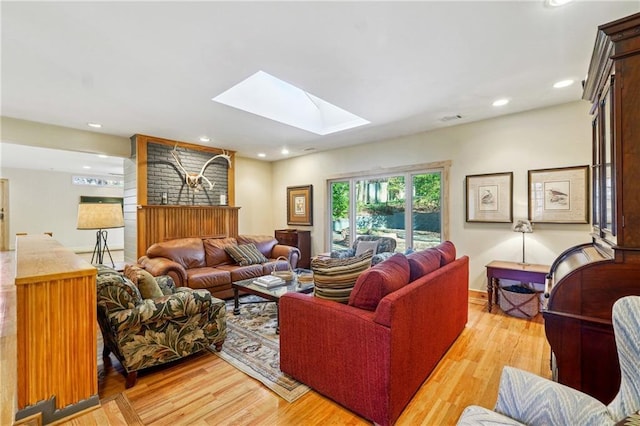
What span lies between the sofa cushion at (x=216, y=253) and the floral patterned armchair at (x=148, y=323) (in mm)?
2141

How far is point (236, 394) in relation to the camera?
6.77 ft

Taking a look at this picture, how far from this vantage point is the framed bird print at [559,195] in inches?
131

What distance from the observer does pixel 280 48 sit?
2230 millimetres

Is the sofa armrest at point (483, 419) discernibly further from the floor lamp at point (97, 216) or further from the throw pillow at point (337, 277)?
the floor lamp at point (97, 216)

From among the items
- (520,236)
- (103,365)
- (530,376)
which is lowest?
(103,365)

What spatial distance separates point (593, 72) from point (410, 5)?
47.5 inches

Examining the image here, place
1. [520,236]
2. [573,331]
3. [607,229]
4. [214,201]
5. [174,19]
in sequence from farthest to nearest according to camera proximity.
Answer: [214,201]
[520,236]
[174,19]
[607,229]
[573,331]

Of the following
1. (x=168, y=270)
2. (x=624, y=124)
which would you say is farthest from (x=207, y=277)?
(x=624, y=124)

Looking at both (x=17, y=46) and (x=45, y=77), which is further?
(x=45, y=77)

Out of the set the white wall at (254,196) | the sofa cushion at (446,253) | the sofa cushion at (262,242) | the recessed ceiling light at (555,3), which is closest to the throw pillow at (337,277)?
the sofa cushion at (446,253)

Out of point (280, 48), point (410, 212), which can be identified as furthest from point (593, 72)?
point (410, 212)

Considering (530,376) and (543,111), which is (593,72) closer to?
(530,376)

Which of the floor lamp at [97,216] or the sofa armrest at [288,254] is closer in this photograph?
the floor lamp at [97,216]

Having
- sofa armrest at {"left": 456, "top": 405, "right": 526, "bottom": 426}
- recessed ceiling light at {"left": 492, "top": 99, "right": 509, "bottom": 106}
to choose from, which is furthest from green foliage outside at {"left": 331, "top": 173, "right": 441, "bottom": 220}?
sofa armrest at {"left": 456, "top": 405, "right": 526, "bottom": 426}
